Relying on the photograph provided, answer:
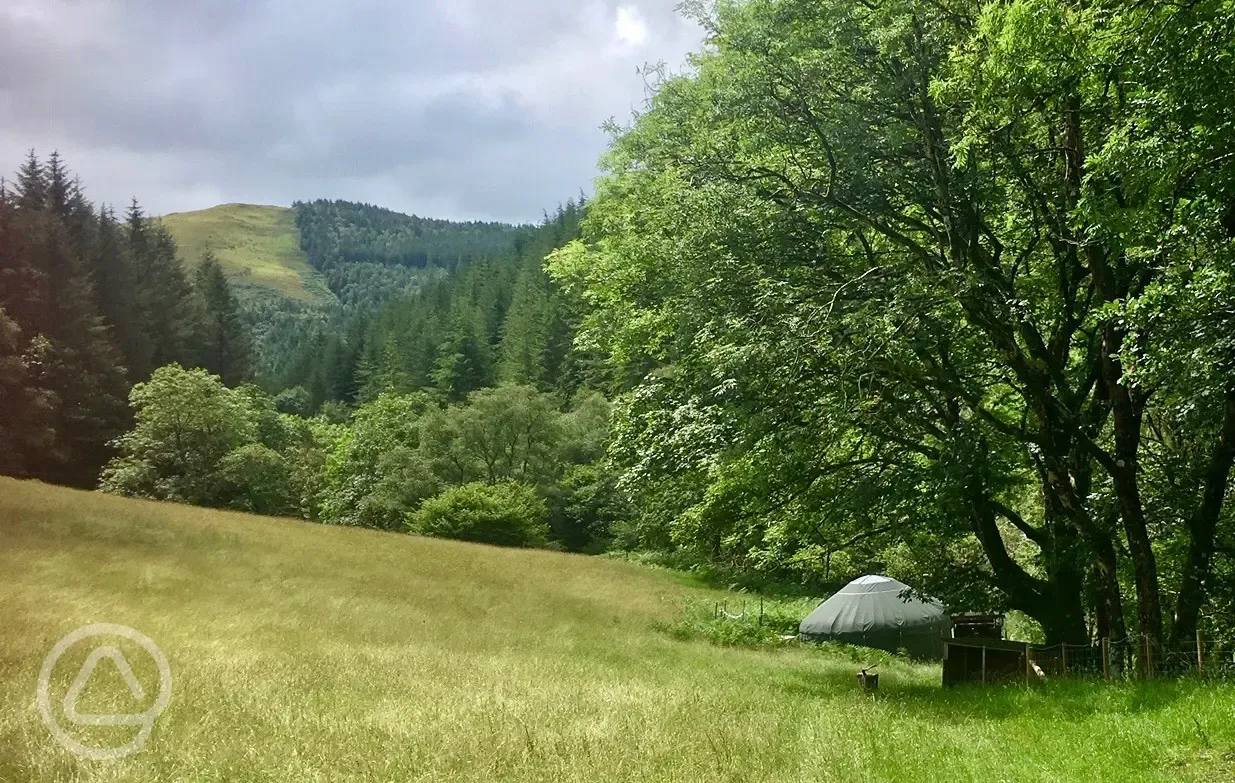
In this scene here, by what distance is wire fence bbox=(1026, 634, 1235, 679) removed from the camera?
10.0m

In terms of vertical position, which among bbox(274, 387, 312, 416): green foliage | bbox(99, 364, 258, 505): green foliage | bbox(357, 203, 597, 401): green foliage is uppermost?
bbox(357, 203, 597, 401): green foliage

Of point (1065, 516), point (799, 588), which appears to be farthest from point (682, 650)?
point (1065, 516)

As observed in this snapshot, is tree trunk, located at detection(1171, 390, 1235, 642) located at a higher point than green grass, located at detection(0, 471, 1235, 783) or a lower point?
higher

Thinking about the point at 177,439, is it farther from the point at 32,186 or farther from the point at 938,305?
the point at 938,305

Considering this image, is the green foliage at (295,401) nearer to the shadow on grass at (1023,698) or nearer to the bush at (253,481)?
the bush at (253,481)

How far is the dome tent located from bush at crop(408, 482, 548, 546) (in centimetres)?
2395

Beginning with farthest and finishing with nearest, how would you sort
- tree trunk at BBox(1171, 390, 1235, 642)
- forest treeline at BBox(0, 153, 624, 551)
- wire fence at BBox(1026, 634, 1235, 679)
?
forest treeline at BBox(0, 153, 624, 551) → tree trunk at BBox(1171, 390, 1235, 642) → wire fence at BBox(1026, 634, 1235, 679)

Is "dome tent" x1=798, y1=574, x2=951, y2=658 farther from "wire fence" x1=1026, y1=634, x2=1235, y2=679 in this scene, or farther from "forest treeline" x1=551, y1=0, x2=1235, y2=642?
"wire fence" x1=1026, y1=634, x2=1235, y2=679

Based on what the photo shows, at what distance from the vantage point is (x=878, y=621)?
78.7 ft

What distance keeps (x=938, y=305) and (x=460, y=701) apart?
8.04 meters

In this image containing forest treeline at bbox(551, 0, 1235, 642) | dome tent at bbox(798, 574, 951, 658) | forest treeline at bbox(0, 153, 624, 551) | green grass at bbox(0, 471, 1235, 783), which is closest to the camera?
green grass at bbox(0, 471, 1235, 783)

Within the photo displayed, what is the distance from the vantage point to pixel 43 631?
9195 millimetres

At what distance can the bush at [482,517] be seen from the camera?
45.4 m

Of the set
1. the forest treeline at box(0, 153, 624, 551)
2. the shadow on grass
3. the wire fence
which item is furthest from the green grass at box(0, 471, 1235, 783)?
the forest treeline at box(0, 153, 624, 551)
